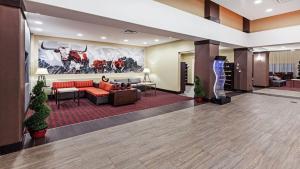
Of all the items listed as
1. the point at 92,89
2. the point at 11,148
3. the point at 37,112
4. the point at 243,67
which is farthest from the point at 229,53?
the point at 11,148

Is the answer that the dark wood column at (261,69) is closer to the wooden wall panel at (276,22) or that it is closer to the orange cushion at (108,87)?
the wooden wall panel at (276,22)

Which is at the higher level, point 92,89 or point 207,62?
point 207,62

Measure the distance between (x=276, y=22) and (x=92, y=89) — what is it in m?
9.69

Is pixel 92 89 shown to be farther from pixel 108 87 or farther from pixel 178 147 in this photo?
pixel 178 147

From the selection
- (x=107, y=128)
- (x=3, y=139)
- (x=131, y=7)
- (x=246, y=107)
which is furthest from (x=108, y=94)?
(x=246, y=107)

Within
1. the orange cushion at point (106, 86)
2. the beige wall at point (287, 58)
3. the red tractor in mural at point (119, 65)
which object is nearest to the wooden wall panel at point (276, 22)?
the red tractor in mural at point (119, 65)

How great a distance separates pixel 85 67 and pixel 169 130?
Answer: 282 inches

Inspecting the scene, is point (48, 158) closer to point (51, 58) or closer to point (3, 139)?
point (3, 139)

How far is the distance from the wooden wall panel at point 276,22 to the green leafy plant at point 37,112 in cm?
1017

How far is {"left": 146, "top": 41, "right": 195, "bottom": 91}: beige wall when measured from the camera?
31.3 feet

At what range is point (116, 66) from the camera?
1048 centimetres

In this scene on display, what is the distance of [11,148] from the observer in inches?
111

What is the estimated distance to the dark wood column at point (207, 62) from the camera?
6.93 m

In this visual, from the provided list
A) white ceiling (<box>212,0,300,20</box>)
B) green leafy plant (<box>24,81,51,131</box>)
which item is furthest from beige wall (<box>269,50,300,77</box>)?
green leafy plant (<box>24,81,51,131</box>)
